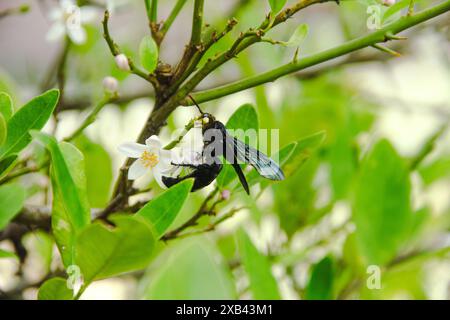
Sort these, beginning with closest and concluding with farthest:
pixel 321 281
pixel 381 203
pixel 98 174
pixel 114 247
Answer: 1. pixel 114 247
2. pixel 321 281
3. pixel 381 203
4. pixel 98 174

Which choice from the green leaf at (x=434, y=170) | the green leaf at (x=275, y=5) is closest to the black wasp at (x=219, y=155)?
the green leaf at (x=275, y=5)

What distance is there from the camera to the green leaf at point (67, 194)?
23.6 inches

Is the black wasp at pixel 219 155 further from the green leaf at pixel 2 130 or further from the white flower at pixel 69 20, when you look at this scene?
the white flower at pixel 69 20

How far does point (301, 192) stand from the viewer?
1.17m

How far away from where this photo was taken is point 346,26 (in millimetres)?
1477

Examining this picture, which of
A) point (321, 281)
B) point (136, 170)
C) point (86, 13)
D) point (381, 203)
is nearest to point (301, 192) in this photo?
point (381, 203)

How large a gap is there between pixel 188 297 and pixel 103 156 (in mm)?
524

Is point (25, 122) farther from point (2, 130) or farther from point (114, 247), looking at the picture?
point (114, 247)

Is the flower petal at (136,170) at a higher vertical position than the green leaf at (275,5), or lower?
lower

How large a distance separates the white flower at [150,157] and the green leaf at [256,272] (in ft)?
0.61

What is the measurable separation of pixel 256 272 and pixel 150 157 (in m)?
0.25

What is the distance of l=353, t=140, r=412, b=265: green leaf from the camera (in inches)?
39.8

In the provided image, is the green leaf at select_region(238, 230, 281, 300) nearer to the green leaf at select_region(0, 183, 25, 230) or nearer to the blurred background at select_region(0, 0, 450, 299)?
the blurred background at select_region(0, 0, 450, 299)
